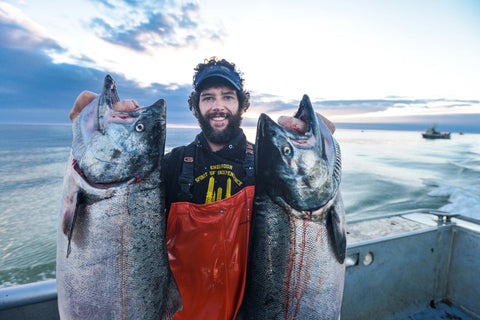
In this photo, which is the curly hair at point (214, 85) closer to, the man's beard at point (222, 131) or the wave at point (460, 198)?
the man's beard at point (222, 131)

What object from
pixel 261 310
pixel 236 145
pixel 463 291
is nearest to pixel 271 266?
pixel 261 310

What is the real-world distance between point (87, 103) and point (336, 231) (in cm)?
181

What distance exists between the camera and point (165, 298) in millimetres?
1697

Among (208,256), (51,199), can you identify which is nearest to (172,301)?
(208,256)

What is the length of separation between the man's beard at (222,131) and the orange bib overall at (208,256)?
0.74m

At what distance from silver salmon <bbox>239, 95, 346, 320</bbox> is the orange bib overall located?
0.38 metres

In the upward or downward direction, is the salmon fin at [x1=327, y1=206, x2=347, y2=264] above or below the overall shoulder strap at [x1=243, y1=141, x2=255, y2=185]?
below

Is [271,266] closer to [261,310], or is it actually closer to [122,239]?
[261,310]

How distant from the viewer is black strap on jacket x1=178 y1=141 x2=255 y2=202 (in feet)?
6.98

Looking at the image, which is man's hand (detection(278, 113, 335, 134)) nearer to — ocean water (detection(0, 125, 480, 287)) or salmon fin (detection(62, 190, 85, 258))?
salmon fin (detection(62, 190, 85, 258))

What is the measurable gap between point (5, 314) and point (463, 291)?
193 inches

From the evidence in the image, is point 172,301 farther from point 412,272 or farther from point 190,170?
point 412,272

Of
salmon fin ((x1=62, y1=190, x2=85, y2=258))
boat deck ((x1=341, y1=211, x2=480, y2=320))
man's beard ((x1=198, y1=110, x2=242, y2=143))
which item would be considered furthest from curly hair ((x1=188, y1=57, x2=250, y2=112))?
boat deck ((x1=341, y1=211, x2=480, y2=320))

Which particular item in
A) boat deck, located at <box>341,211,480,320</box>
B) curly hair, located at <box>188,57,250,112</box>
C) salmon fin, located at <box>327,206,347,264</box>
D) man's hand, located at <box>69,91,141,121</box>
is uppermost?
curly hair, located at <box>188,57,250,112</box>
